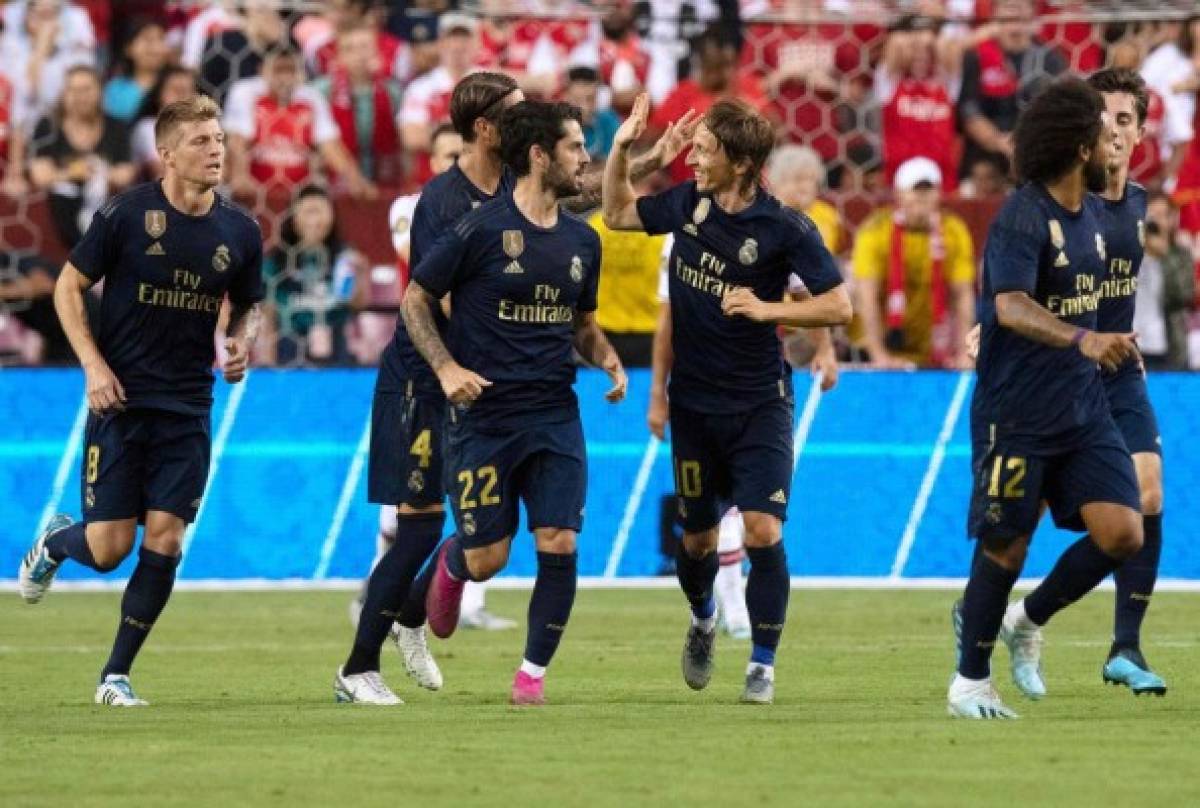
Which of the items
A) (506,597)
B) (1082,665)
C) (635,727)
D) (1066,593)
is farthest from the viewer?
(506,597)

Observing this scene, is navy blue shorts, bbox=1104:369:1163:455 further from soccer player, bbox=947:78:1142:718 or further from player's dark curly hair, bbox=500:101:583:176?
player's dark curly hair, bbox=500:101:583:176

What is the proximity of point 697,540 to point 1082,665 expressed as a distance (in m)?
1.98

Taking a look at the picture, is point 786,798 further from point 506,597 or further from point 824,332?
point 506,597

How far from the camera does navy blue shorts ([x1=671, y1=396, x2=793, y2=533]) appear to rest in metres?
9.80

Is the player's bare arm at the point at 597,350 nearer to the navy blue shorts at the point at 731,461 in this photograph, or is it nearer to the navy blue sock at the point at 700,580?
the navy blue shorts at the point at 731,461

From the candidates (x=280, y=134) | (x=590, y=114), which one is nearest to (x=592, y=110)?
(x=590, y=114)

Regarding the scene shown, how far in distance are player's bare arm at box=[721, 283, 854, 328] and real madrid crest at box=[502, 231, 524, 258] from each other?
30.3 inches

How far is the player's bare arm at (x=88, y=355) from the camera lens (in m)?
9.42

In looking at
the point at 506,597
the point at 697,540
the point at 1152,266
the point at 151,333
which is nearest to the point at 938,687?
the point at 697,540

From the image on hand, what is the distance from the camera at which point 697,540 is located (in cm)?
1019

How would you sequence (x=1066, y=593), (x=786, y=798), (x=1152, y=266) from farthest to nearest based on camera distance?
(x=1152, y=266) < (x=1066, y=593) < (x=786, y=798)

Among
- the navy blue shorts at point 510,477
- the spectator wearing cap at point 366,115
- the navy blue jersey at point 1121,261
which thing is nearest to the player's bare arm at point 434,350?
the navy blue shorts at point 510,477

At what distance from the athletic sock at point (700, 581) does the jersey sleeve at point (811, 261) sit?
3.91ft

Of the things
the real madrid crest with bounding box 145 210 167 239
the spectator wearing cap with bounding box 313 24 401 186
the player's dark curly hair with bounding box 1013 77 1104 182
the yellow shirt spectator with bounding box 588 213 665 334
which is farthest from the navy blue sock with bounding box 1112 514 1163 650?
the spectator wearing cap with bounding box 313 24 401 186
